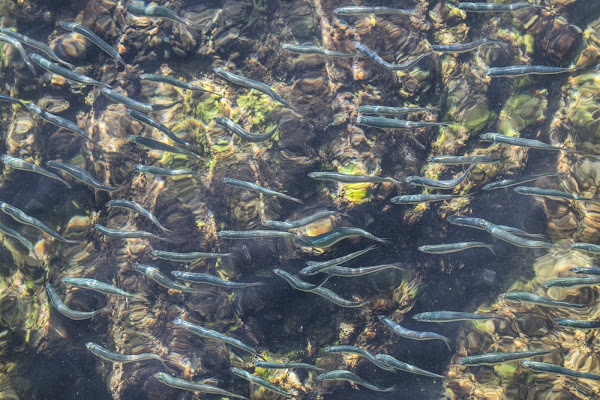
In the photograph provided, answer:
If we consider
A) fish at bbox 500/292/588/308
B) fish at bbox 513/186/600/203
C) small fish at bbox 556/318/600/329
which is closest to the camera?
small fish at bbox 556/318/600/329

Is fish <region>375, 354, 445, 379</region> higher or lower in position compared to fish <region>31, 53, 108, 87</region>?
lower

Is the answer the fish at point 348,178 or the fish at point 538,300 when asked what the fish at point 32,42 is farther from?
the fish at point 538,300

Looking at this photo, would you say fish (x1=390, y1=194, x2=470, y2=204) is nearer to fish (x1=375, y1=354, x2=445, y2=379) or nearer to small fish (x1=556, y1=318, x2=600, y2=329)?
small fish (x1=556, y1=318, x2=600, y2=329)

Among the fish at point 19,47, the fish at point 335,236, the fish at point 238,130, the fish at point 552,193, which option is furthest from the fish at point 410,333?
the fish at point 19,47

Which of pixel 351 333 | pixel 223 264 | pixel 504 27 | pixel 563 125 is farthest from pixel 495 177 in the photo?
pixel 223 264

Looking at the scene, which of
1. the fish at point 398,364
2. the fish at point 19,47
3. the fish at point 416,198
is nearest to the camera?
the fish at point 398,364

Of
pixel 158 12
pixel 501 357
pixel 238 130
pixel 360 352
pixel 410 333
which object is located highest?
pixel 158 12

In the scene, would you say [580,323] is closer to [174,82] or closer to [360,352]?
[360,352]

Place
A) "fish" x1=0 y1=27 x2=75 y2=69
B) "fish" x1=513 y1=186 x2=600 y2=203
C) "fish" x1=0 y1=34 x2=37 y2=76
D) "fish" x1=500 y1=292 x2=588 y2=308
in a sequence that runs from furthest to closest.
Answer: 1. "fish" x1=0 y1=34 x2=37 y2=76
2. "fish" x1=0 y1=27 x2=75 y2=69
3. "fish" x1=513 y1=186 x2=600 y2=203
4. "fish" x1=500 y1=292 x2=588 y2=308

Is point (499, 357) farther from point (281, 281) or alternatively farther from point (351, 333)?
point (281, 281)

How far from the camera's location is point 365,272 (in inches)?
183

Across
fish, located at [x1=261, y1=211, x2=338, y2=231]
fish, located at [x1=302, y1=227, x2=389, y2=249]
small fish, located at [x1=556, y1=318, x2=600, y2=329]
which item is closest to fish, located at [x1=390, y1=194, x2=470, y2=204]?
fish, located at [x1=302, y1=227, x2=389, y2=249]

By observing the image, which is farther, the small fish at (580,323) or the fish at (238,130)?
the fish at (238,130)

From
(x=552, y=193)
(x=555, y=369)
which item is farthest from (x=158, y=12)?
(x=555, y=369)
